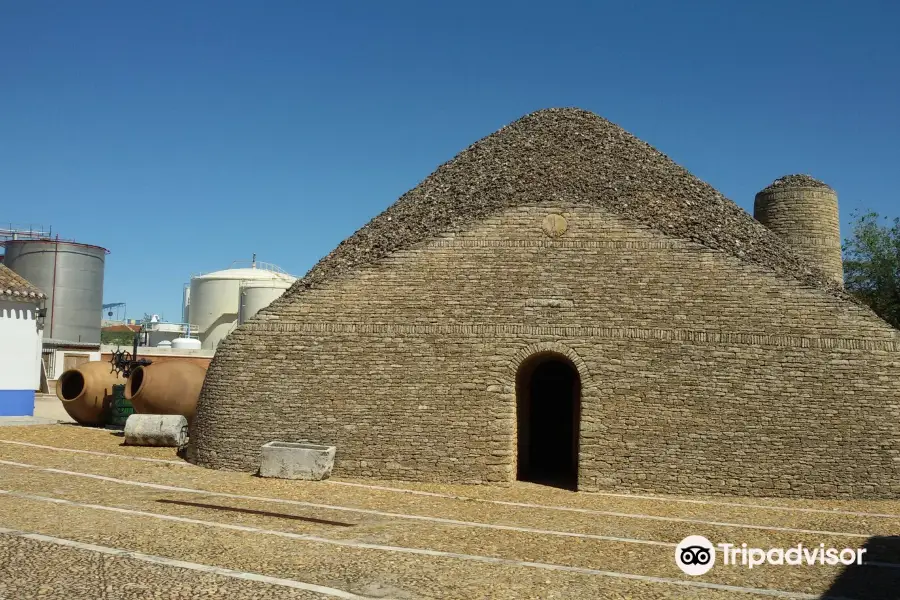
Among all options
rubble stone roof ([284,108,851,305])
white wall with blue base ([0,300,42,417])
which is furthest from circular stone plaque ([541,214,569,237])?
white wall with blue base ([0,300,42,417])

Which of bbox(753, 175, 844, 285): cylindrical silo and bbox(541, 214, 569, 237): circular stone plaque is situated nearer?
bbox(541, 214, 569, 237): circular stone plaque

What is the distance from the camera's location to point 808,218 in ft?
67.0

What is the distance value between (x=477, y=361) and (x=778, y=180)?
12.4m

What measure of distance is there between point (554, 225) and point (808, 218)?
32.9ft

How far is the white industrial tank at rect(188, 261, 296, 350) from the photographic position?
41531 mm

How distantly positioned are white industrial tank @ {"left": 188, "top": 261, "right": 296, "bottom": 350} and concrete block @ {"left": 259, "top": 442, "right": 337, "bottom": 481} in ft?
92.0

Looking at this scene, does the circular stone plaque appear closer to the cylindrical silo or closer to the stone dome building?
the stone dome building

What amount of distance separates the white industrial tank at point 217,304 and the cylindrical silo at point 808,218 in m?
27.4

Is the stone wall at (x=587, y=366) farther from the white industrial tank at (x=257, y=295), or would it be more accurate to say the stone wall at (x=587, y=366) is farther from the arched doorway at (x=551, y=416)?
the white industrial tank at (x=257, y=295)

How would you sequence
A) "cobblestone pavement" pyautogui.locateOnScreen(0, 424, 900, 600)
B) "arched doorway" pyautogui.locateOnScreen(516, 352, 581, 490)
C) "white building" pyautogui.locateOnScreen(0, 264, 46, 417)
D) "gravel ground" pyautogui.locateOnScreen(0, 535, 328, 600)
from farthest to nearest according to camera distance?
"white building" pyautogui.locateOnScreen(0, 264, 46, 417)
"arched doorway" pyautogui.locateOnScreen(516, 352, 581, 490)
"cobblestone pavement" pyautogui.locateOnScreen(0, 424, 900, 600)
"gravel ground" pyautogui.locateOnScreen(0, 535, 328, 600)

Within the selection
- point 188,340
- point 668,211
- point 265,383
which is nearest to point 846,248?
point 668,211

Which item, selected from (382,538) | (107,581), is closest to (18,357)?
(382,538)

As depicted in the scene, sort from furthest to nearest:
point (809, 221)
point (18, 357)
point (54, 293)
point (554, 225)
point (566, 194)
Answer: point (54, 293) → point (18, 357) → point (809, 221) → point (566, 194) → point (554, 225)

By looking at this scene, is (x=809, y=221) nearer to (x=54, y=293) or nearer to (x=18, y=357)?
(x=18, y=357)
